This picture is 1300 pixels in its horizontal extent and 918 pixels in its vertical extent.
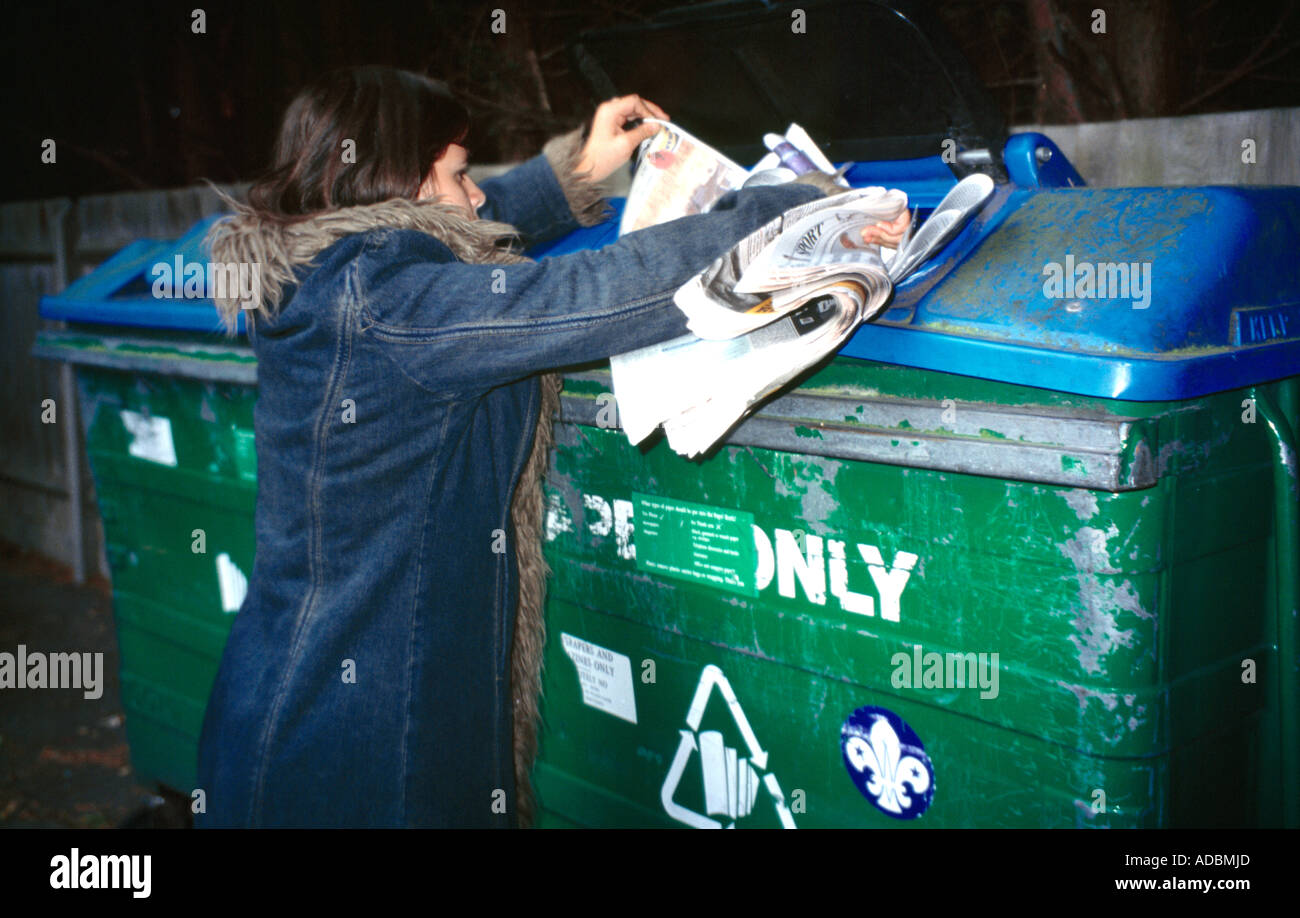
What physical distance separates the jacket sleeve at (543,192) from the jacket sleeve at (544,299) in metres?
0.61

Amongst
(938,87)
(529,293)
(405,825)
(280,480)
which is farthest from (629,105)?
(405,825)

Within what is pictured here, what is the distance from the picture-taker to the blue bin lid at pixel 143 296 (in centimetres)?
240

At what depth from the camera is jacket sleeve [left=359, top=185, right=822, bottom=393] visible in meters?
1.31

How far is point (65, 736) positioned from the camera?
364 centimetres

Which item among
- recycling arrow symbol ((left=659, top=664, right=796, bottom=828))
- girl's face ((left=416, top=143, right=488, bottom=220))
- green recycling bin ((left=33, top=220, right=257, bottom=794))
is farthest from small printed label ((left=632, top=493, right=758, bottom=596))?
green recycling bin ((left=33, top=220, right=257, bottom=794))

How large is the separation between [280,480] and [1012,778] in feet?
3.81

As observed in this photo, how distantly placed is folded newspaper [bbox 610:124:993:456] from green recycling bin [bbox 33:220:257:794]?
1.24 metres

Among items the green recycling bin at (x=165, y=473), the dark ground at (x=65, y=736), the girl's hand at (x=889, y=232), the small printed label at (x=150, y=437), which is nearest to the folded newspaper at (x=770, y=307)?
the girl's hand at (x=889, y=232)

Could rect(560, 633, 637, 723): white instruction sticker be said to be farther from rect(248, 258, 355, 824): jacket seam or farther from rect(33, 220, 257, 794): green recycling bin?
rect(33, 220, 257, 794): green recycling bin

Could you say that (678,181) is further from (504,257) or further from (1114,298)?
(1114,298)

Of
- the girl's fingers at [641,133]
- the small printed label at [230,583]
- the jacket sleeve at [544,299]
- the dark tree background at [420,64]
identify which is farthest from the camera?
the dark tree background at [420,64]

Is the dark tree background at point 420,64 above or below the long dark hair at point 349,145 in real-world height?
above

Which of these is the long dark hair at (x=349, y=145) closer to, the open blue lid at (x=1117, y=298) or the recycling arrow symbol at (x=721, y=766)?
the open blue lid at (x=1117, y=298)

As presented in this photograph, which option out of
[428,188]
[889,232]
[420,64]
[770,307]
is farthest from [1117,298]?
[420,64]
